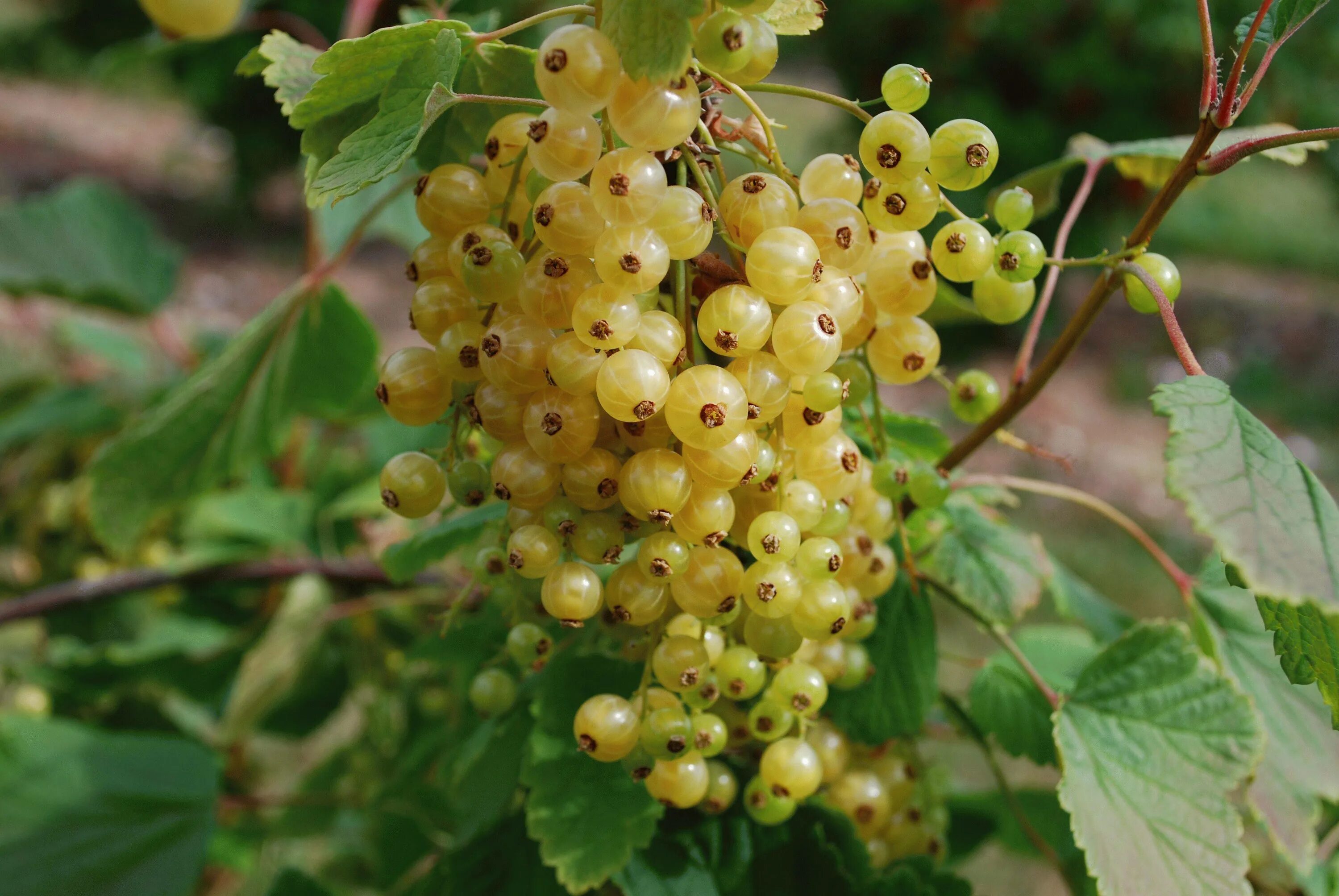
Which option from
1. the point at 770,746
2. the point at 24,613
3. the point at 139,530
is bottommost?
the point at 24,613

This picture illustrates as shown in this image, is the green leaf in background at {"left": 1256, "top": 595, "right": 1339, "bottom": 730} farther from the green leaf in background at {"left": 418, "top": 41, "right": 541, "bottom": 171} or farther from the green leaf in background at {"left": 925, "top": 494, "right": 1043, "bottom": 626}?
the green leaf in background at {"left": 418, "top": 41, "right": 541, "bottom": 171}

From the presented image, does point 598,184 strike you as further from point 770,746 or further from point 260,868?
point 260,868

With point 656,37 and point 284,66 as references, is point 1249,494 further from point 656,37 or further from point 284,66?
point 284,66

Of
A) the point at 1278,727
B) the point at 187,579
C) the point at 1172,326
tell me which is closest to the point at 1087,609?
the point at 1278,727

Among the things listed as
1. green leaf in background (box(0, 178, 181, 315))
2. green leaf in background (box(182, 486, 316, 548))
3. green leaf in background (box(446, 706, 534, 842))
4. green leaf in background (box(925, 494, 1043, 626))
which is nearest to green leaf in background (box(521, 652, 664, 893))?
green leaf in background (box(446, 706, 534, 842))

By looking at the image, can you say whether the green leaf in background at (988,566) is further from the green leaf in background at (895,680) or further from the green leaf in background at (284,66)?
the green leaf in background at (284,66)

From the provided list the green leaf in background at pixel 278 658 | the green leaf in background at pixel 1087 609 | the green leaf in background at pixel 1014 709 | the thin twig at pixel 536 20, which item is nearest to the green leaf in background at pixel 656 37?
the thin twig at pixel 536 20

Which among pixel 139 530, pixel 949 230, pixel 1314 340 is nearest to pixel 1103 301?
pixel 949 230
